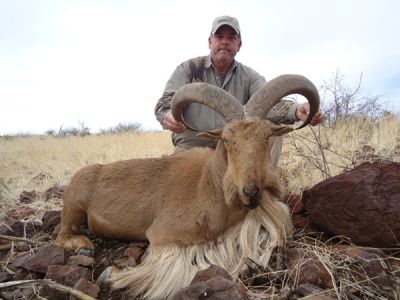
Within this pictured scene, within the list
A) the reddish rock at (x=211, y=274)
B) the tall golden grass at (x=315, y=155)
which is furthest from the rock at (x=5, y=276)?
the tall golden grass at (x=315, y=155)

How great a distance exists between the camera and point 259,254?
132 inches

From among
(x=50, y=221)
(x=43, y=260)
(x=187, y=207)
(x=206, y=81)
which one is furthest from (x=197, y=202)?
(x=206, y=81)

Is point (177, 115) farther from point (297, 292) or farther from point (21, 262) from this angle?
point (297, 292)

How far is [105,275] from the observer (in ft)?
10.6

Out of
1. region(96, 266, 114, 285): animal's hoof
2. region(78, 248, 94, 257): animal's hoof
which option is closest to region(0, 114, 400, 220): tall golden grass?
region(78, 248, 94, 257): animal's hoof

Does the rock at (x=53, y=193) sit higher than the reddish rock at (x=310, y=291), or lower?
lower

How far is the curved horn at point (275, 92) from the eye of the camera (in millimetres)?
3535

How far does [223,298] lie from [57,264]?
5.21 ft

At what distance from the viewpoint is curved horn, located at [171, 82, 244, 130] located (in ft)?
11.7

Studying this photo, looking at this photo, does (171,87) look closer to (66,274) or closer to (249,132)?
(249,132)

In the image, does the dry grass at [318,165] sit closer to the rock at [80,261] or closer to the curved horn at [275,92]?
the curved horn at [275,92]

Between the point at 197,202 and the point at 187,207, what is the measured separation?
10 cm

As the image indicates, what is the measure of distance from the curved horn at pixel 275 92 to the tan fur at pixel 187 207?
20 cm

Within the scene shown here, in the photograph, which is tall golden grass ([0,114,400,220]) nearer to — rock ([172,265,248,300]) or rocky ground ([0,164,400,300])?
rocky ground ([0,164,400,300])
